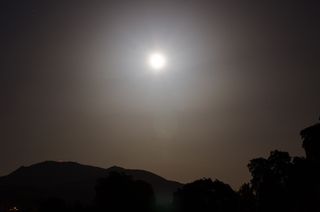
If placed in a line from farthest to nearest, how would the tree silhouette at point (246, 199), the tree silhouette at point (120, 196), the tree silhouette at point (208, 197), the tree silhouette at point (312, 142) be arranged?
the tree silhouette at point (246, 199)
the tree silhouette at point (208, 197)
the tree silhouette at point (120, 196)
the tree silhouette at point (312, 142)

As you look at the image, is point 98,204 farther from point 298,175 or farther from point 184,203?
point 298,175

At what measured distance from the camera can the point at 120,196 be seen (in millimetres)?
78000

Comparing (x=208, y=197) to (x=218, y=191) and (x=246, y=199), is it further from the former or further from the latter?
(x=246, y=199)

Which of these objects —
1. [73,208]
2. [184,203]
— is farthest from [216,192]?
[73,208]

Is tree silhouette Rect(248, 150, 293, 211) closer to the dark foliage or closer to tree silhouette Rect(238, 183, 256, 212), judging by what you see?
the dark foliage

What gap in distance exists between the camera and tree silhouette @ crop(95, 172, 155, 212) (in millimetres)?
77312

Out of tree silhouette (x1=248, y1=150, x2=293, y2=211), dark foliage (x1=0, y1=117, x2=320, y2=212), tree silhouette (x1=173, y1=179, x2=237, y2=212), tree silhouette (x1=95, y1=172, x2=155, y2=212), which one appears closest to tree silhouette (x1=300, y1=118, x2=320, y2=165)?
dark foliage (x1=0, y1=117, x2=320, y2=212)

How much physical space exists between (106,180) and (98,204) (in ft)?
12.6

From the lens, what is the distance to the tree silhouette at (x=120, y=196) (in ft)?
254

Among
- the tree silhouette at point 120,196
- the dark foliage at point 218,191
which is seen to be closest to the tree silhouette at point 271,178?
the dark foliage at point 218,191

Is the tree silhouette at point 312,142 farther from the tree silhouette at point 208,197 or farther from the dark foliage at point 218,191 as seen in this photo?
the tree silhouette at point 208,197

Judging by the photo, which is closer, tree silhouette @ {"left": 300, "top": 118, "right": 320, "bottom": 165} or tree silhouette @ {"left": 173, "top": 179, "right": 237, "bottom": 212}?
tree silhouette @ {"left": 300, "top": 118, "right": 320, "bottom": 165}

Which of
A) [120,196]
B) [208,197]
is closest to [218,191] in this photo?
[208,197]

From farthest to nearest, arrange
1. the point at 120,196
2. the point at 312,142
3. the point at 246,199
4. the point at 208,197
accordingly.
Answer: the point at 246,199 < the point at 208,197 < the point at 120,196 < the point at 312,142
